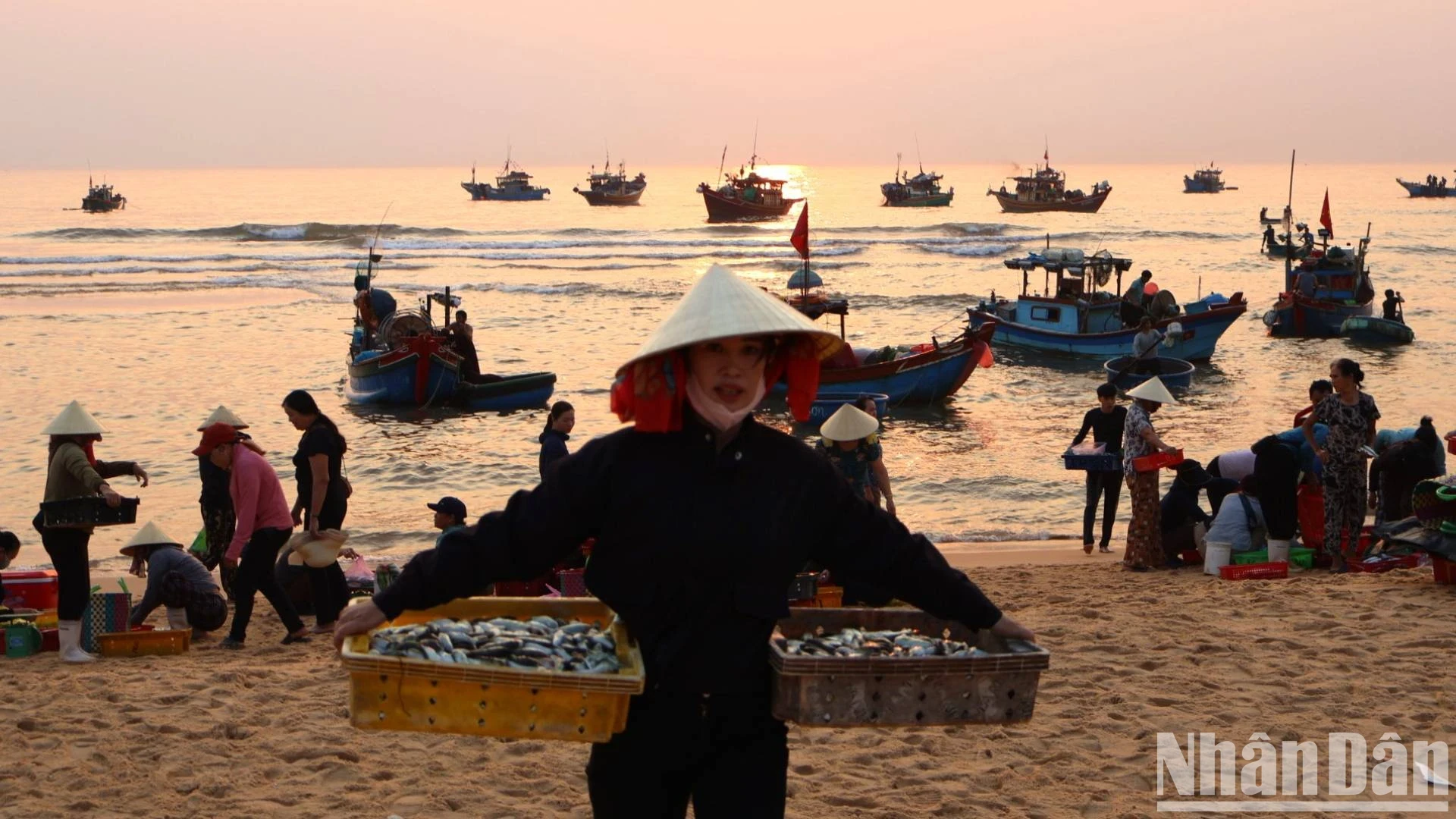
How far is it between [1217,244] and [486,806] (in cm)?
8244

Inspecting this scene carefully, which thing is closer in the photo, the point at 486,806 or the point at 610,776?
the point at 610,776

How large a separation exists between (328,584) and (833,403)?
13.2 metres

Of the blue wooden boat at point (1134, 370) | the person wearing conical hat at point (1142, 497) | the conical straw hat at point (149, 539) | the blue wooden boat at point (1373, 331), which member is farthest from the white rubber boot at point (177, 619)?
the blue wooden boat at point (1373, 331)

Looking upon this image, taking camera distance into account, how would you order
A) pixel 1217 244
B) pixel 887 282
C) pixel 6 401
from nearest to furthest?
1. pixel 6 401
2. pixel 887 282
3. pixel 1217 244

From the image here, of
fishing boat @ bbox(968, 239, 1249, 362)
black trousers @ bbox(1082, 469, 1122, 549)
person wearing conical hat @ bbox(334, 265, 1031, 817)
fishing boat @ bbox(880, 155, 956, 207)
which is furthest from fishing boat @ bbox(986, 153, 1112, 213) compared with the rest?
person wearing conical hat @ bbox(334, 265, 1031, 817)

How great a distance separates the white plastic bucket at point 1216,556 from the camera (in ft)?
33.3

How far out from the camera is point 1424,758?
5.59 metres

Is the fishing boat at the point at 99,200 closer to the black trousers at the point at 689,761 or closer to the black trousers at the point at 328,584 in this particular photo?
the black trousers at the point at 328,584

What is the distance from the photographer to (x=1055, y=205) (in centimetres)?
11031

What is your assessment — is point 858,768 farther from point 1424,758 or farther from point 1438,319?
point 1438,319

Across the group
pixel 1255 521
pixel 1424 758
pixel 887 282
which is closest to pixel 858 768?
pixel 1424 758

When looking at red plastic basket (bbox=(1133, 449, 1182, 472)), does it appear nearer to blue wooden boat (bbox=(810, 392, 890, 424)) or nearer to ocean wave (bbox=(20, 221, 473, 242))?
blue wooden boat (bbox=(810, 392, 890, 424))

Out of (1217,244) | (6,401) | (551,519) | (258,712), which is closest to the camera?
(551,519)

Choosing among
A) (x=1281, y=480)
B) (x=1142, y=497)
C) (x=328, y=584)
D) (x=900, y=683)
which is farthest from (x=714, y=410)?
(x=1142, y=497)
